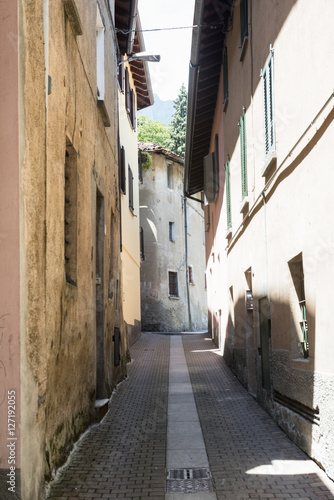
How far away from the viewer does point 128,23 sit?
51.4 ft

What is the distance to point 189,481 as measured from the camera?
557cm

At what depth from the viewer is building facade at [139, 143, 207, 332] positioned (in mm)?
29062

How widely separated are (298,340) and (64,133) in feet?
11.8

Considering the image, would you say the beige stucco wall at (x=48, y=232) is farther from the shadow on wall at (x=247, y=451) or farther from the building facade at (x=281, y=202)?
the building facade at (x=281, y=202)

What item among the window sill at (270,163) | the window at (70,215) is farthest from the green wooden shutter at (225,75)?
the window at (70,215)

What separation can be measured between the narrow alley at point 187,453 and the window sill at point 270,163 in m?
3.44

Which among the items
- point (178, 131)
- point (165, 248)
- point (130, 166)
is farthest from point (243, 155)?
point (178, 131)

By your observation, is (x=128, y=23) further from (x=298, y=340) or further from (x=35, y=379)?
(x=35, y=379)

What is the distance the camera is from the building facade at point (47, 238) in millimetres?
4363

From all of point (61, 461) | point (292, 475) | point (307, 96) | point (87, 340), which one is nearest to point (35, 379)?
point (61, 461)

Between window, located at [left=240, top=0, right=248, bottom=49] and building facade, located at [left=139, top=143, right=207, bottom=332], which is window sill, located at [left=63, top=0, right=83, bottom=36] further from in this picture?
building facade, located at [left=139, top=143, right=207, bottom=332]

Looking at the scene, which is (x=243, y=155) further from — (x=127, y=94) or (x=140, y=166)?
(x=140, y=166)

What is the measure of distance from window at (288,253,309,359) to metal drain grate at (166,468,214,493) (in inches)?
73.9

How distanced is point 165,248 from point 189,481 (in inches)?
968
